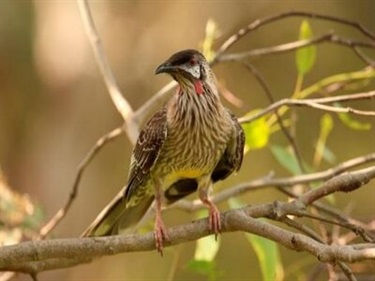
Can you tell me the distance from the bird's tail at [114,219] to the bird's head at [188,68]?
1.43 ft

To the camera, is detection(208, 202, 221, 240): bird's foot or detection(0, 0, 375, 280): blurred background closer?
detection(208, 202, 221, 240): bird's foot

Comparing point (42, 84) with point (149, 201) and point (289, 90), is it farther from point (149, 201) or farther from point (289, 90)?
point (149, 201)

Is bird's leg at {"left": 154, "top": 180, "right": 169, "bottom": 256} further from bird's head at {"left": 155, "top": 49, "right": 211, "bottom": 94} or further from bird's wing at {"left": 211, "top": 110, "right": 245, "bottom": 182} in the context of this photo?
bird's head at {"left": 155, "top": 49, "right": 211, "bottom": 94}

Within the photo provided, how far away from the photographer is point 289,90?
21.3ft

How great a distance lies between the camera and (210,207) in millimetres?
2580

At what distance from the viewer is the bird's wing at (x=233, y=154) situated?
279cm

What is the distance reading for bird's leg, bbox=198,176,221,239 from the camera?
2315 millimetres

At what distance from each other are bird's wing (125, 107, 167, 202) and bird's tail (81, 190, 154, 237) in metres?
0.08

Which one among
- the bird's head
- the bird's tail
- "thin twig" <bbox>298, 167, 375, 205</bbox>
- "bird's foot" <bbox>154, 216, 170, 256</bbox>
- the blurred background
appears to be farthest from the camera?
the blurred background

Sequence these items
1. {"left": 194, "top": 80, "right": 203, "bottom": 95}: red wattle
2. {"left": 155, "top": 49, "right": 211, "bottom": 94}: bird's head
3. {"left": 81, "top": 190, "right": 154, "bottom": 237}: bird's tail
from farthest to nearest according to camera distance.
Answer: {"left": 81, "top": 190, "right": 154, "bottom": 237}: bird's tail, {"left": 194, "top": 80, "right": 203, "bottom": 95}: red wattle, {"left": 155, "top": 49, "right": 211, "bottom": 94}: bird's head

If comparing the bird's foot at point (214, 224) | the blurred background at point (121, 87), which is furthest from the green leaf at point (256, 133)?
the blurred background at point (121, 87)

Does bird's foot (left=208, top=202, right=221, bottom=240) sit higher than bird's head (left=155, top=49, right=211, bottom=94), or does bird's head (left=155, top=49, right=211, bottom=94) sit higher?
bird's head (left=155, top=49, right=211, bottom=94)

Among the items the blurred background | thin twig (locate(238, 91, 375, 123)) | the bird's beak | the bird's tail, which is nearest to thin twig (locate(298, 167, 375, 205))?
thin twig (locate(238, 91, 375, 123))

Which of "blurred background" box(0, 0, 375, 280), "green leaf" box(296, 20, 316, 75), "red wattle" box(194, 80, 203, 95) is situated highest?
"red wattle" box(194, 80, 203, 95)
